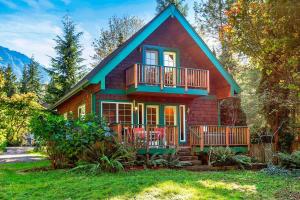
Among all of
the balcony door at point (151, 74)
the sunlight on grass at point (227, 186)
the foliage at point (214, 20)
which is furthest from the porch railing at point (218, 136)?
the foliage at point (214, 20)

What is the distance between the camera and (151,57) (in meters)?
15.6

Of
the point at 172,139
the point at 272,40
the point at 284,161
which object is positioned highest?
the point at 272,40

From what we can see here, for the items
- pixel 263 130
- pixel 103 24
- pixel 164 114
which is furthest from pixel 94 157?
pixel 103 24

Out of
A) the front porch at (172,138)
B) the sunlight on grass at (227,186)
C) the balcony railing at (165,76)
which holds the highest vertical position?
the balcony railing at (165,76)

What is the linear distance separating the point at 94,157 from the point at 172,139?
3616 mm

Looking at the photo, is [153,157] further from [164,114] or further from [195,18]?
[195,18]

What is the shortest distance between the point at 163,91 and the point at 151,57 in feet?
8.35

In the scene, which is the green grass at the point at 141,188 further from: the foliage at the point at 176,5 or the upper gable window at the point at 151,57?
the foliage at the point at 176,5

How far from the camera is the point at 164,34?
15.9m

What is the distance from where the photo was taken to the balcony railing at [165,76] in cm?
1358

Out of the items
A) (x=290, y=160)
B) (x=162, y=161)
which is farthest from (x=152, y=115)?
(x=290, y=160)

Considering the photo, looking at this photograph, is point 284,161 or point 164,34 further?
point 164,34

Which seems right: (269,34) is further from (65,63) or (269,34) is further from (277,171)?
(65,63)

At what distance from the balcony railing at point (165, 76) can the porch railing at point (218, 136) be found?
6.95 ft
